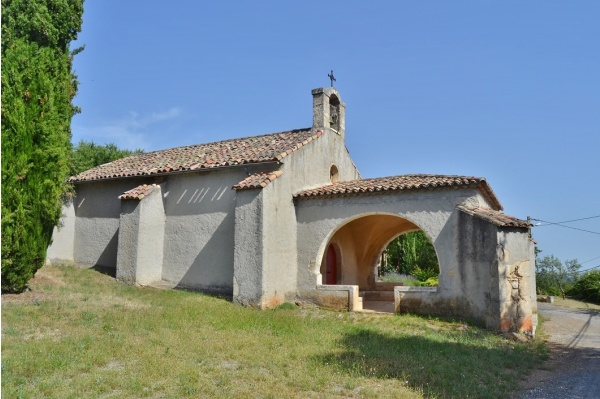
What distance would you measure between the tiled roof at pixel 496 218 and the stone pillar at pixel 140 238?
10077 millimetres

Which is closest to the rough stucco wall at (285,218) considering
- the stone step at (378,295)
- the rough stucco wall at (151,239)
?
the rough stucco wall at (151,239)

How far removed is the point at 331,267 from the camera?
55.9 ft

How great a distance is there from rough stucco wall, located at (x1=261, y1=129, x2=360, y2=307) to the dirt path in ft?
23.4

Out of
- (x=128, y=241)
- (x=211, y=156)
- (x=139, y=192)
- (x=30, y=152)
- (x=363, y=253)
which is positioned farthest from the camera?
(x=363, y=253)

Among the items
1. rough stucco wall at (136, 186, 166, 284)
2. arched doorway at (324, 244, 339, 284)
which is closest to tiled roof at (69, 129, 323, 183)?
rough stucco wall at (136, 186, 166, 284)

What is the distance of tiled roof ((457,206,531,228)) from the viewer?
1059 cm

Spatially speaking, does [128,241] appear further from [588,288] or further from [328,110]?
[588,288]

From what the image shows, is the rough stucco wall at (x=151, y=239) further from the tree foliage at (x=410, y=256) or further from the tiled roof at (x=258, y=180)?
the tree foliage at (x=410, y=256)

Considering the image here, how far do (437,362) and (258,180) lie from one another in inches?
288

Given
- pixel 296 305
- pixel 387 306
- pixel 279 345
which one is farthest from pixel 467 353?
pixel 387 306

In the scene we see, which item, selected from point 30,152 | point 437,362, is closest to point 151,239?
point 30,152

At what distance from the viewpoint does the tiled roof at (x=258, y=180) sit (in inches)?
497

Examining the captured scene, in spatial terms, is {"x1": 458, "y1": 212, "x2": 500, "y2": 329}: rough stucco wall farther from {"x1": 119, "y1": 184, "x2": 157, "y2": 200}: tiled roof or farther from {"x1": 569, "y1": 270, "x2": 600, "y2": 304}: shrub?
{"x1": 569, "y1": 270, "x2": 600, "y2": 304}: shrub

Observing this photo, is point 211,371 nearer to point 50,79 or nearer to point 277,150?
point 277,150
